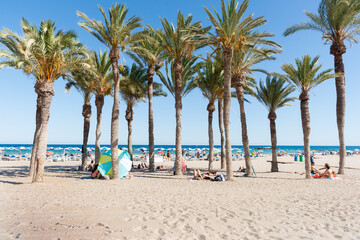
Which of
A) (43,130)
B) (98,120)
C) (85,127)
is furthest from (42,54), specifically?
(85,127)

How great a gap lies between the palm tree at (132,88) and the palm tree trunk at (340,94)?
1352cm

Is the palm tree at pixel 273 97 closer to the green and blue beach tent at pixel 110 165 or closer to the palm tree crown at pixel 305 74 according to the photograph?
the palm tree crown at pixel 305 74

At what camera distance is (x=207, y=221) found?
4922mm

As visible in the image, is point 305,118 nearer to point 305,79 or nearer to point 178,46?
point 305,79

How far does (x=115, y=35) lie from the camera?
1264 centimetres

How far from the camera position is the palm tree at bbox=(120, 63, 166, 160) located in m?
17.8

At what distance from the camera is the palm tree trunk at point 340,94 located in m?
13.9

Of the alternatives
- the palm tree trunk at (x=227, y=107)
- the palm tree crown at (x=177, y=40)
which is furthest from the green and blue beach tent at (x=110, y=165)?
the palm tree crown at (x=177, y=40)

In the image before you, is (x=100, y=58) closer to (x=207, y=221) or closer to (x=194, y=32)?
(x=194, y=32)

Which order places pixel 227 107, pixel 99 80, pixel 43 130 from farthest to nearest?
pixel 99 80 → pixel 227 107 → pixel 43 130

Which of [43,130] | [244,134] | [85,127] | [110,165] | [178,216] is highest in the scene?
[85,127]

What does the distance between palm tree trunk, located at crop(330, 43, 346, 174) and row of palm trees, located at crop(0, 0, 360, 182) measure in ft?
0.18

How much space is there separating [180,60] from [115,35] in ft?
13.8

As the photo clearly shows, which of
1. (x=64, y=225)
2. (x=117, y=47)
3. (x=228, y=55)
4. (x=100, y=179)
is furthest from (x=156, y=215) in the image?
(x=117, y=47)
